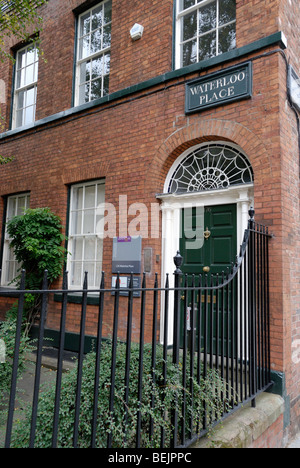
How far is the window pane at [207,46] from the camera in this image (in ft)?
18.3

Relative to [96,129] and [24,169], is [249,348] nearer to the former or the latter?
[96,129]

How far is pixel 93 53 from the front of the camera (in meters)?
7.42

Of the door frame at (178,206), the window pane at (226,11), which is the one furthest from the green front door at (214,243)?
the window pane at (226,11)

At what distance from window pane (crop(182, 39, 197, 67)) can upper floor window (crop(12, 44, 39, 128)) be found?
4391mm

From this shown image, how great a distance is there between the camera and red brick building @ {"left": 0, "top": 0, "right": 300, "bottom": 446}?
4.62 meters

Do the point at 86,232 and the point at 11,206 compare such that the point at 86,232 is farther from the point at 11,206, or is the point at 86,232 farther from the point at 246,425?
the point at 246,425

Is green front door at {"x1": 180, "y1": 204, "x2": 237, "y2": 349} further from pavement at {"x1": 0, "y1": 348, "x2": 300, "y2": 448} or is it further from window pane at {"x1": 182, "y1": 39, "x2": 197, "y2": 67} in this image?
window pane at {"x1": 182, "y1": 39, "x2": 197, "y2": 67}

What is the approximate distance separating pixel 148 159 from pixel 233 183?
1.55 meters

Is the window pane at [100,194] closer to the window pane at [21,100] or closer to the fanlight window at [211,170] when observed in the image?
the fanlight window at [211,170]

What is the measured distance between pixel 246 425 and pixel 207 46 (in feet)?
17.8

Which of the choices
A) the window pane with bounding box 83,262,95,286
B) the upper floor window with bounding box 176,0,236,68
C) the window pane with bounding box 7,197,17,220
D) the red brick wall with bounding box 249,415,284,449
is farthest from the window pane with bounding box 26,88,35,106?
the red brick wall with bounding box 249,415,284,449

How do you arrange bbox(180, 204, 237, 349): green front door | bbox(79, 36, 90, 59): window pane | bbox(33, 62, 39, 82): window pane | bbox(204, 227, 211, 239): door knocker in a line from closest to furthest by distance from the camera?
bbox(180, 204, 237, 349): green front door, bbox(204, 227, 211, 239): door knocker, bbox(79, 36, 90, 59): window pane, bbox(33, 62, 39, 82): window pane

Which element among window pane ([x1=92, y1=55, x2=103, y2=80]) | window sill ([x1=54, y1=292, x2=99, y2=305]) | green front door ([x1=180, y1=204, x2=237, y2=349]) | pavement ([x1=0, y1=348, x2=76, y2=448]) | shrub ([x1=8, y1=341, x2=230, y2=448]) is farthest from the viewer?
window pane ([x1=92, y1=55, x2=103, y2=80])
